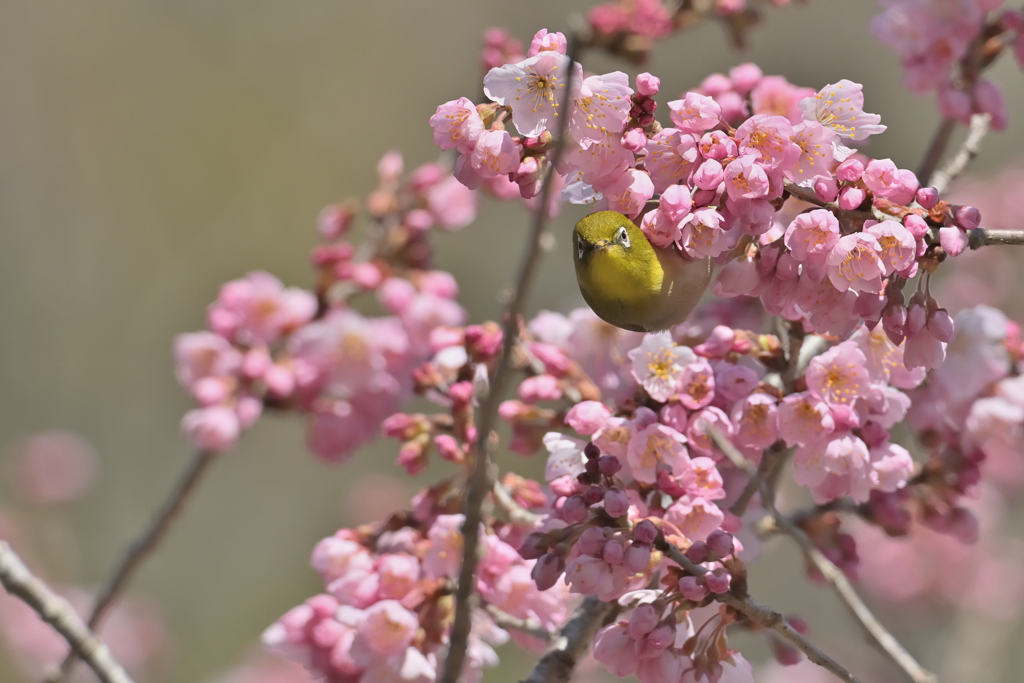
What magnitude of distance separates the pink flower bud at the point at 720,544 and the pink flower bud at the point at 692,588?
0.04 meters

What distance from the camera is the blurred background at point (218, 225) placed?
15.8 ft

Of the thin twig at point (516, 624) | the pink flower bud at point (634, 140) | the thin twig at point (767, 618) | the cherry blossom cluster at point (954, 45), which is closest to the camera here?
the thin twig at point (767, 618)

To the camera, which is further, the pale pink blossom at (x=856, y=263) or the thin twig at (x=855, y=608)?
the thin twig at (x=855, y=608)

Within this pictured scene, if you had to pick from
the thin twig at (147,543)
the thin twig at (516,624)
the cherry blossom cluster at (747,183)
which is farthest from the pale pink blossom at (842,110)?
the thin twig at (147,543)

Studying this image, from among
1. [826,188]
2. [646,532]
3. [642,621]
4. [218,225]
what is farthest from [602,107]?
[218,225]

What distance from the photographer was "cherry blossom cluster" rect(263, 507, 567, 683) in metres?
1.34

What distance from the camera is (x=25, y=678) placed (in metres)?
3.92

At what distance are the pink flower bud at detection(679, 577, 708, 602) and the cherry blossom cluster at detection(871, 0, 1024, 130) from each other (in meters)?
1.05

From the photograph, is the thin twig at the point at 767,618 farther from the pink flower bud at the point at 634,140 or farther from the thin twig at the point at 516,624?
the pink flower bud at the point at 634,140

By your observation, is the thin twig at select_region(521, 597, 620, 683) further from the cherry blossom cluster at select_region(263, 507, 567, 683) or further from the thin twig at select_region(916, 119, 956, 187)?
the thin twig at select_region(916, 119, 956, 187)

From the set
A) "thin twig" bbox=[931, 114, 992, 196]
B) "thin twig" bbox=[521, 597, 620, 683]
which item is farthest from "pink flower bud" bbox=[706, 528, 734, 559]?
"thin twig" bbox=[931, 114, 992, 196]

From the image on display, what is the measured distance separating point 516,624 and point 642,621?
29cm

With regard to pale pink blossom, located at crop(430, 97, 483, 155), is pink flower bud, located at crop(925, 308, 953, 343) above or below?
below

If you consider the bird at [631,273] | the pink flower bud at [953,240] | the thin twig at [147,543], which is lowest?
the thin twig at [147,543]
